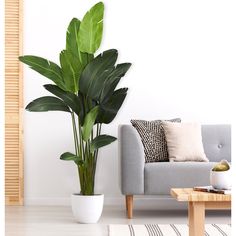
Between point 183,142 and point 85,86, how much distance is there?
3.62 feet

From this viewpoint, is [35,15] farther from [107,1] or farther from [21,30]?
[107,1]

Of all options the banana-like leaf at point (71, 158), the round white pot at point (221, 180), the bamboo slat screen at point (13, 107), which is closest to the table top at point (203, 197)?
the round white pot at point (221, 180)

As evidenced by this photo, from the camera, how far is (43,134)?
526 cm

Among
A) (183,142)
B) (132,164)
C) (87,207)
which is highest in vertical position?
(183,142)

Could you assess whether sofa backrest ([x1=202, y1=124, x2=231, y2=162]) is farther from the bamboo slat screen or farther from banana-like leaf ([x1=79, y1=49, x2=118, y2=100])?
the bamboo slat screen

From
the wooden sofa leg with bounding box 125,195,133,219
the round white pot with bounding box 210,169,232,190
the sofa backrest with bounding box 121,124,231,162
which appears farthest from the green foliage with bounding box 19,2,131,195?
the round white pot with bounding box 210,169,232,190

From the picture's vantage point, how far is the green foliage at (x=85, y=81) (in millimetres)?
4020

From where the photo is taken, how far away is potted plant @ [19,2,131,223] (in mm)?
4023

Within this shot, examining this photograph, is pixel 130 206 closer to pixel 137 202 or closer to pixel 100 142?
pixel 100 142

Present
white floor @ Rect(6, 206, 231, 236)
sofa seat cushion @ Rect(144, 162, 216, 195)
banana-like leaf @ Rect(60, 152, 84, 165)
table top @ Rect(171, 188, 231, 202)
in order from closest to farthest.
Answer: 1. table top @ Rect(171, 188, 231, 202)
2. white floor @ Rect(6, 206, 231, 236)
3. banana-like leaf @ Rect(60, 152, 84, 165)
4. sofa seat cushion @ Rect(144, 162, 216, 195)

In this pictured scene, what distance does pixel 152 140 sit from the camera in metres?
4.72

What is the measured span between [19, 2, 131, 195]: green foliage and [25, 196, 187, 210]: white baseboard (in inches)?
46.0

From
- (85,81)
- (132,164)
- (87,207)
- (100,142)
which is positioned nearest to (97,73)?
(85,81)
